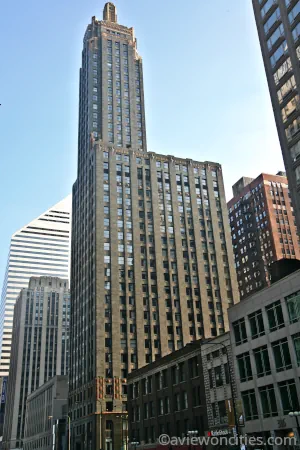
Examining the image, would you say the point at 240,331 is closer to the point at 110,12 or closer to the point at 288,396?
the point at 288,396

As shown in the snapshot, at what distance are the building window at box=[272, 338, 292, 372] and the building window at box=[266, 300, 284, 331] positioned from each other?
4.82 feet

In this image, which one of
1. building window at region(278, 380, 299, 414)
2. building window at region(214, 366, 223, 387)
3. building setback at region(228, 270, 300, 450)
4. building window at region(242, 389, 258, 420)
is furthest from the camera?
building window at region(214, 366, 223, 387)

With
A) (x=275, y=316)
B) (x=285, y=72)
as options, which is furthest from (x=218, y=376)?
(x=285, y=72)

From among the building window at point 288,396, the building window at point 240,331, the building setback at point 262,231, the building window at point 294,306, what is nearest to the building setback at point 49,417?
the building setback at point 262,231

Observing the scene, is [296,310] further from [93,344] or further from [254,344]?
[93,344]

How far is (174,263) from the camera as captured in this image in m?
111

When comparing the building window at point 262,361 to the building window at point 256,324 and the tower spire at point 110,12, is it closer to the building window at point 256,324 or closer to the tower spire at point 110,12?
the building window at point 256,324

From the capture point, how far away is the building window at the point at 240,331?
51.8 m

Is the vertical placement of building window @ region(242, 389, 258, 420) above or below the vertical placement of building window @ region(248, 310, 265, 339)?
below

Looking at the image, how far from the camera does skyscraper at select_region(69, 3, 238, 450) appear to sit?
96.8 meters

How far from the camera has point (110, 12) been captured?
6260 inches

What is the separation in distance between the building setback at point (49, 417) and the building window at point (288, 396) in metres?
77.5

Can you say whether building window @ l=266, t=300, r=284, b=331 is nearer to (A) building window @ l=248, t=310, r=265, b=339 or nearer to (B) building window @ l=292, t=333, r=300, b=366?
(A) building window @ l=248, t=310, r=265, b=339

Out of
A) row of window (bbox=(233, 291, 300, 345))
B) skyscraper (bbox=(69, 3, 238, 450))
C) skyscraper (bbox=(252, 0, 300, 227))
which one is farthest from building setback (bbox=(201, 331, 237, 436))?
skyscraper (bbox=(69, 3, 238, 450))
